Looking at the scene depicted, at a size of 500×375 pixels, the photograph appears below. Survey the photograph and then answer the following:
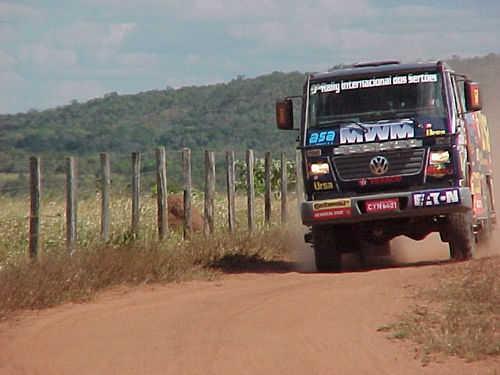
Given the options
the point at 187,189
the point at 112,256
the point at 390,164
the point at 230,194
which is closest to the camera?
the point at 112,256

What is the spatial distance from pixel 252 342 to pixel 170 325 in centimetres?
142

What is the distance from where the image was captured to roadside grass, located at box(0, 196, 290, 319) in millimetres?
12047

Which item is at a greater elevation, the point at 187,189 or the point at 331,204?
the point at 187,189

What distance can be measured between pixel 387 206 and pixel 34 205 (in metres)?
4.68

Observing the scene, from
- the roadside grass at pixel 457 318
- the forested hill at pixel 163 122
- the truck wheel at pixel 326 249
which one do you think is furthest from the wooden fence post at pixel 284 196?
the forested hill at pixel 163 122

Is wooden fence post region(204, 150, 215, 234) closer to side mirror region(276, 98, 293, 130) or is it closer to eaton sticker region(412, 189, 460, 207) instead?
side mirror region(276, 98, 293, 130)

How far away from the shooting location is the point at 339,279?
13.7 m

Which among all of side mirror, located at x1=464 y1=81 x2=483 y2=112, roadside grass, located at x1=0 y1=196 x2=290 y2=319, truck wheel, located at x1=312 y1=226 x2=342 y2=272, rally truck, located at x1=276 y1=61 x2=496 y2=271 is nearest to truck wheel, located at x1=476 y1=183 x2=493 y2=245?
rally truck, located at x1=276 y1=61 x2=496 y2=271

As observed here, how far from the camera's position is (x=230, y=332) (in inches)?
384

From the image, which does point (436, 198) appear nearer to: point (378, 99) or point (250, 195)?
point (378, 99)

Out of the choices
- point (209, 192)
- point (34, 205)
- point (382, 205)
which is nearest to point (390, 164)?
point (382, 205)

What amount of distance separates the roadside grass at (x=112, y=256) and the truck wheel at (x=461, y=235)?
3.04m

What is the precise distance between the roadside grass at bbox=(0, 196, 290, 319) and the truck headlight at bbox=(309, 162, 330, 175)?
1991 mm

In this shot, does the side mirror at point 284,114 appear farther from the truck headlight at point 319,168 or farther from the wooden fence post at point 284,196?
the wooden fence post at point 284,196
